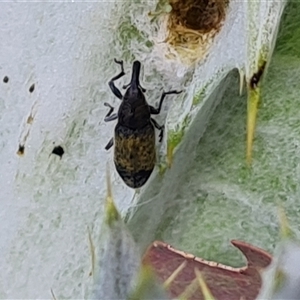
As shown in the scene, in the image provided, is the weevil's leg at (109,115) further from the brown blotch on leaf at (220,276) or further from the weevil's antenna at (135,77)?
the brown blotch on leaf at (220,276)

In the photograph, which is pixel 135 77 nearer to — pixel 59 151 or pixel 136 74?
pixel 136 74

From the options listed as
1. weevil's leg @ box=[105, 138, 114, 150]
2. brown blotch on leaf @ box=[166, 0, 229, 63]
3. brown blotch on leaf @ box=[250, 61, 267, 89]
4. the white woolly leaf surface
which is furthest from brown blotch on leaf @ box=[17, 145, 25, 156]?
brown blotch on leaf @ box=[250, 61, 267, 89]

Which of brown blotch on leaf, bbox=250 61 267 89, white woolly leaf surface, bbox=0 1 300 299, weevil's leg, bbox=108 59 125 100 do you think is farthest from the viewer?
weevil's leg, bbox=108 59 125 100

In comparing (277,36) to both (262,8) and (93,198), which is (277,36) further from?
(93,198)

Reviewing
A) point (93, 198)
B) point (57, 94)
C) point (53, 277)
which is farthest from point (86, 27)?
point (53, 277)

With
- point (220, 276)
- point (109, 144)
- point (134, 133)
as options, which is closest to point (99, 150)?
point (109, 144)

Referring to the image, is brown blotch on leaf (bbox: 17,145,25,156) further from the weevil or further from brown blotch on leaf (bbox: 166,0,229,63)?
brown blotch on leaf (bbox: 166,0,229,63)
